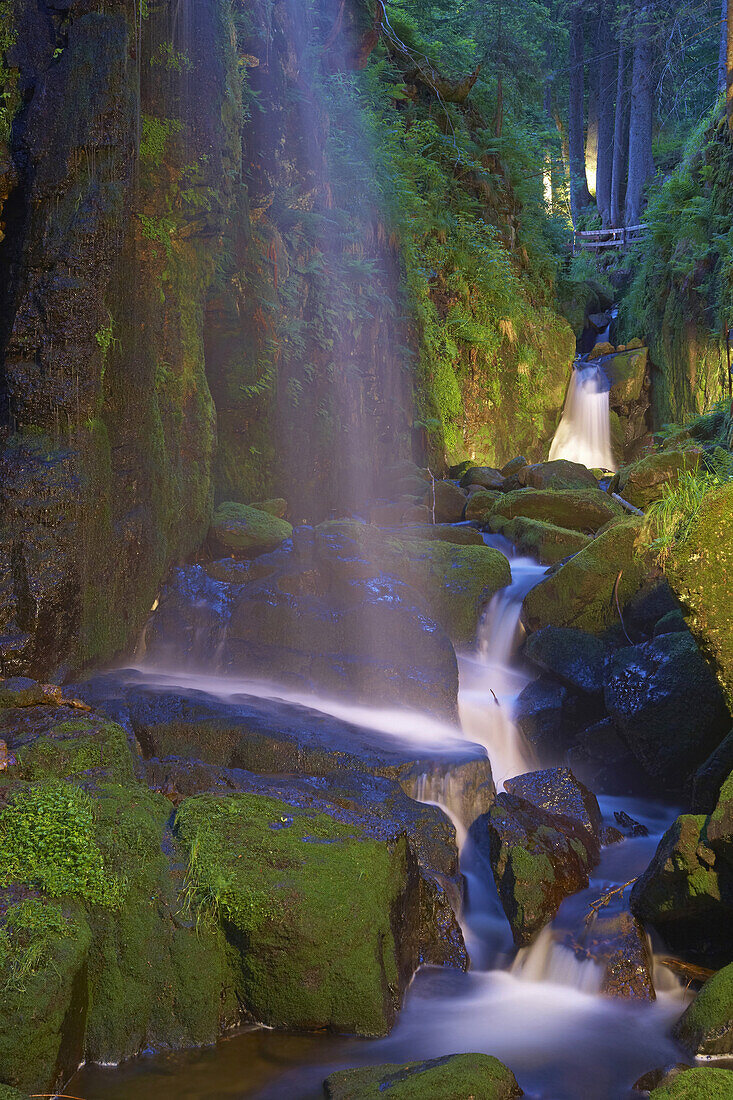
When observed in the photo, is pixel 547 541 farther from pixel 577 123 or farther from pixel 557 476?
pixel 577 123

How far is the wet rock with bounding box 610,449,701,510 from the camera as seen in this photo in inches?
491

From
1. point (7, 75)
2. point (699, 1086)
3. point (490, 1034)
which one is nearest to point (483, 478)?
point (7, 75)

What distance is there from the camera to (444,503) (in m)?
13.6

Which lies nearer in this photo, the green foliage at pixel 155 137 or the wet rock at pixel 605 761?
the wet rock at pixel 605 761

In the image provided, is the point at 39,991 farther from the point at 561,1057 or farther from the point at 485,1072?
the point at 561,1057

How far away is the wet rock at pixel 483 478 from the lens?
14633mm

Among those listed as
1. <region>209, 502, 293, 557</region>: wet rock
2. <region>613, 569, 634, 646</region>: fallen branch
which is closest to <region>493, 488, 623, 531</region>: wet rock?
<region>613, 569, 634, 646</region>: fallen branch

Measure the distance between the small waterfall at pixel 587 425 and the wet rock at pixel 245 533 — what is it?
33.7 ft

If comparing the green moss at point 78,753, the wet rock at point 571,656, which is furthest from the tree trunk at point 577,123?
the green moss at point 78,753

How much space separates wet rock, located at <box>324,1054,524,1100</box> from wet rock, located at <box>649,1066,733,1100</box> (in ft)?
2.34

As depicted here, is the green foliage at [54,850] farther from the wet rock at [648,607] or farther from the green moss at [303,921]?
the wet rock at [648,607]

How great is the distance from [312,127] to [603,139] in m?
24.7

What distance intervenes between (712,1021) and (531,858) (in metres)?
1.70

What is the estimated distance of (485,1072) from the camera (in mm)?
3590
